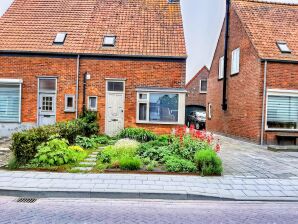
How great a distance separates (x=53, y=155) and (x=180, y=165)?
3857mm

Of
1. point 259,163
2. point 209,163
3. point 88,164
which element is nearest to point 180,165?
point 209,163

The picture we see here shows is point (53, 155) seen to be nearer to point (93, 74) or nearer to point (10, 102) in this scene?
point (93, 74)

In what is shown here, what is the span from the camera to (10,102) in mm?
16609

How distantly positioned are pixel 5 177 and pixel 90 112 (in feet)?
27.5

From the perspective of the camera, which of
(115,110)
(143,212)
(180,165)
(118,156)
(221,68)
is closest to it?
(143,212)

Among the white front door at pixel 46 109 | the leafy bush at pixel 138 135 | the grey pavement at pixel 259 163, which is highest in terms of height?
the white front door at pixel 46 109

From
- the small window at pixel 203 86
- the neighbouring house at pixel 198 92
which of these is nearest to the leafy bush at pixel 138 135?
the neighbouring house at pixel 198 92

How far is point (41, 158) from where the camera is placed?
940 cm

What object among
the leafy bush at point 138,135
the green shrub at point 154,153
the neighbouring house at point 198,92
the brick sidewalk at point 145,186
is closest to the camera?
the brick sidewalk at point 145,186


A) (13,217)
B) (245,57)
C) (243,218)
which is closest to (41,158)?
(13,217)

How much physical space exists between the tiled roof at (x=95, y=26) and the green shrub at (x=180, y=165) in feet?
27.1

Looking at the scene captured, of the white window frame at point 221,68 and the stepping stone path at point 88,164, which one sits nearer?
the stepping stone path at point 88,164

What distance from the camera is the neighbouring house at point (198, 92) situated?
36031 millimetres

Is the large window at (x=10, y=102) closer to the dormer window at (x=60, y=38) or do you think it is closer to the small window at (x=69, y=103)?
the small window at (x=69, y=103)
